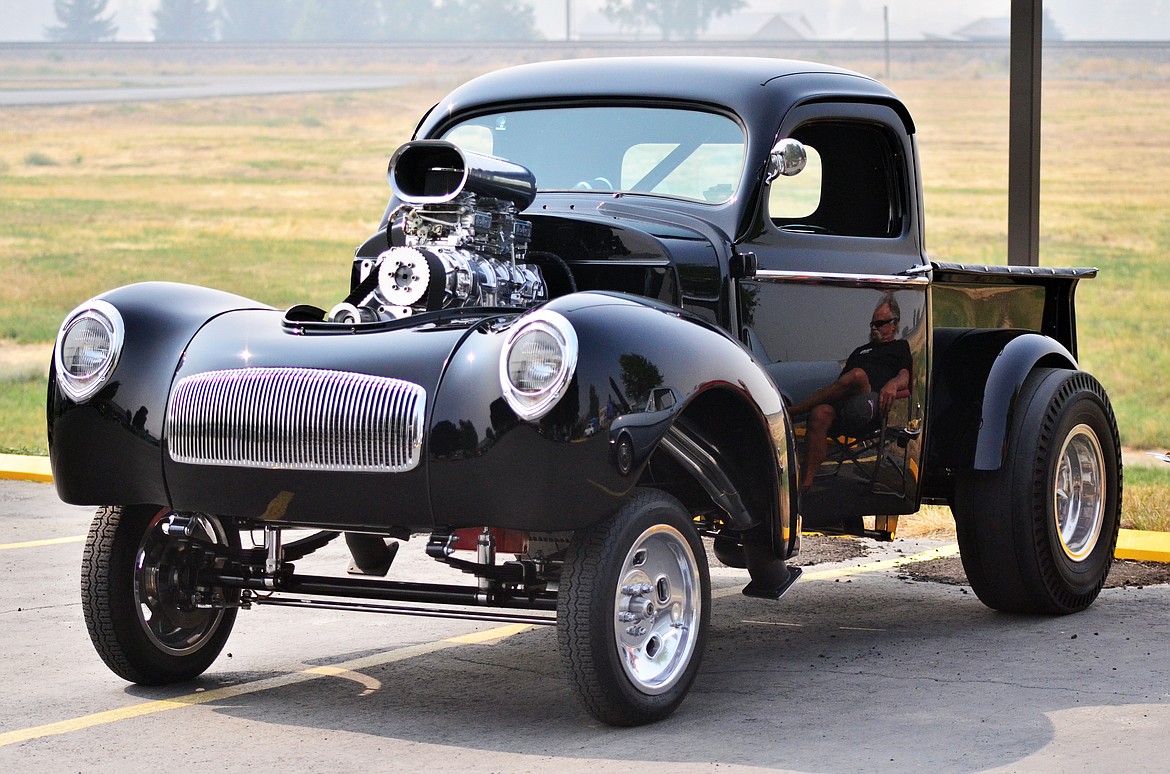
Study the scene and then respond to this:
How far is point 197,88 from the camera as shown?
4206cm

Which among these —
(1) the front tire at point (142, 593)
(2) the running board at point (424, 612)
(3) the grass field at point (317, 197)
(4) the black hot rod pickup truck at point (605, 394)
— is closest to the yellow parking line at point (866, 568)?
(4) the black hot rod pickup truck at point (605, 394)

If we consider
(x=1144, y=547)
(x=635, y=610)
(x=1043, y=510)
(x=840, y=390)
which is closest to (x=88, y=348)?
(x=635, y=610)

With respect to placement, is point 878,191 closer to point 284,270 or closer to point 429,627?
point 429,627

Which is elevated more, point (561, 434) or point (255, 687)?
point (561, 434)

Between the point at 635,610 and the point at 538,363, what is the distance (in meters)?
0.82

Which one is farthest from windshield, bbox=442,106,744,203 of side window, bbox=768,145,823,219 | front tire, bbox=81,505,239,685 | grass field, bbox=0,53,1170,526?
grass field, bbox=0,53,1170,526

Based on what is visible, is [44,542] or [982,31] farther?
[982,31]

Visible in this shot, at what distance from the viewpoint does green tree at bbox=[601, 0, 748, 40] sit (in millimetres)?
37344

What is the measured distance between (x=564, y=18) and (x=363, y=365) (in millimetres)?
34971

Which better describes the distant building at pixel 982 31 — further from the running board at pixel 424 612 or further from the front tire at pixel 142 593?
the running board at pixel 424 612

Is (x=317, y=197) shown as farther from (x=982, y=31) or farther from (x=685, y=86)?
(x=685, y=86)

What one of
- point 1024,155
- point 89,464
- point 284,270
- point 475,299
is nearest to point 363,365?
point 475,299

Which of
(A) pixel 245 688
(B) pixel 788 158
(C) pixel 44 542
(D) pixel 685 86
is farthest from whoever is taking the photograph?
(C) pixel 44 542

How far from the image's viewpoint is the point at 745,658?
6.09m
